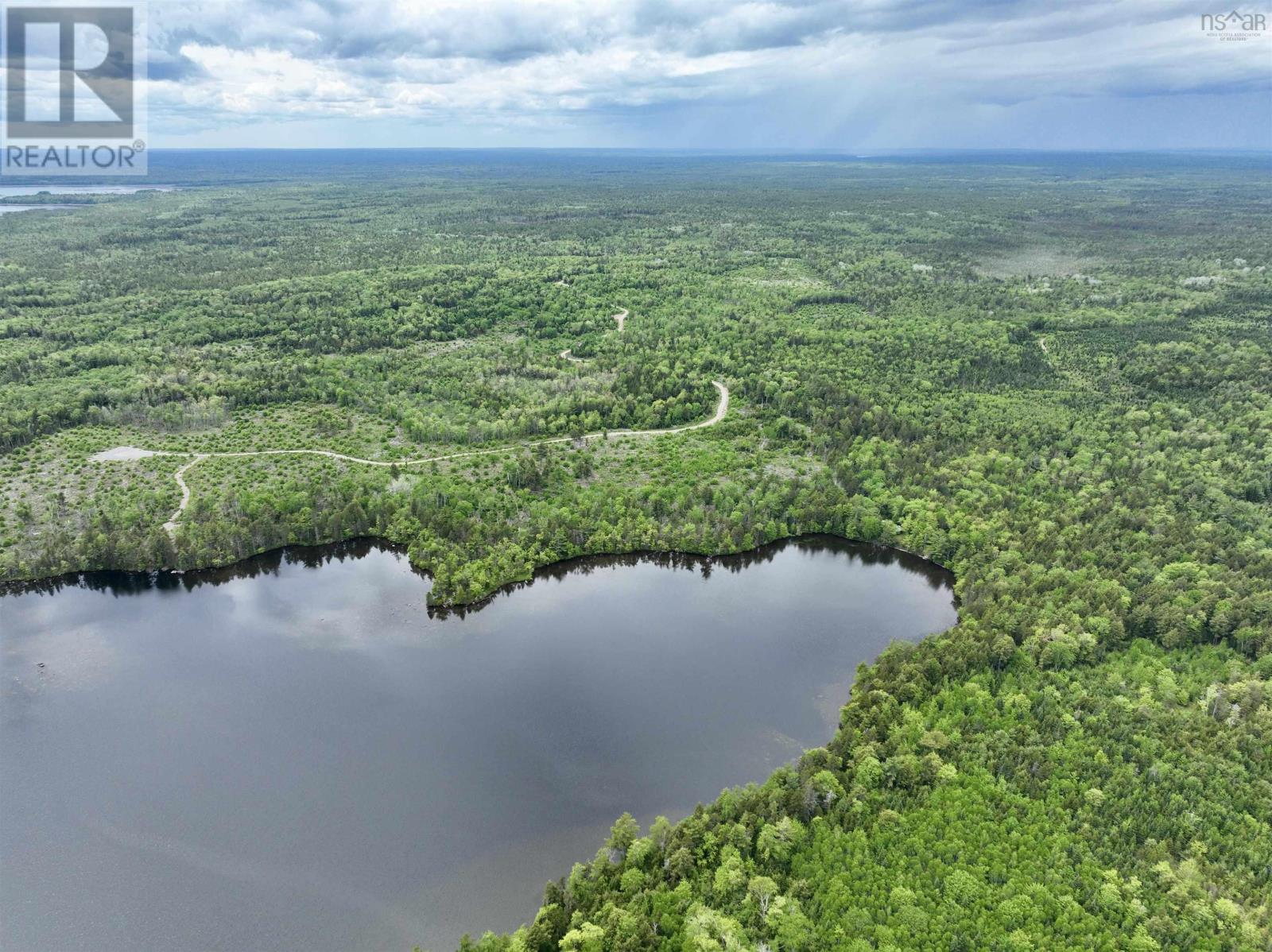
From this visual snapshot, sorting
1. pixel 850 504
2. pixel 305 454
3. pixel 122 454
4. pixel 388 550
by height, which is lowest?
pixel 388 550

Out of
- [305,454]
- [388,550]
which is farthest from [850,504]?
[305,454]

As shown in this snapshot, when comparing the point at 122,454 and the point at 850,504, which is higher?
the point at 122,454

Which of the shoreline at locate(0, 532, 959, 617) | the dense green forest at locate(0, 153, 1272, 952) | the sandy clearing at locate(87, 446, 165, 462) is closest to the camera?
the dense green forest at locate(0, 153, 1272, 952)

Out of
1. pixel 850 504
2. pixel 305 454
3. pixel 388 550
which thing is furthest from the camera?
pixel 305 454

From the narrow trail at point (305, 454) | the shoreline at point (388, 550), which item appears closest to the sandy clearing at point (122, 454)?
the narrow trail at point (305, 454)

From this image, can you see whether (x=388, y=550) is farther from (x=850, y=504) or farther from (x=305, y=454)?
(x=850, y=504)

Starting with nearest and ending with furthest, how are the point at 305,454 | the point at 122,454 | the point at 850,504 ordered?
the point at 850,504 → the point at 122,454 → the point at 305,454

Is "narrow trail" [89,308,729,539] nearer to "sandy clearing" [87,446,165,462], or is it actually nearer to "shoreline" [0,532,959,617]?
"sandy clearing" [87,446,165,462]

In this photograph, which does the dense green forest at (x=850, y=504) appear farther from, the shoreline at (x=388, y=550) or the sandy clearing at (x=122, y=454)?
the sandy clearing at (x=122, y=454)

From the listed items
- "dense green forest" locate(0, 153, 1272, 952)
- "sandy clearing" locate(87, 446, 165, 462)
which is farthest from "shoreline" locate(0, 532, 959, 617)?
"sandy clearing" locate(87, 446, 165, 462)
